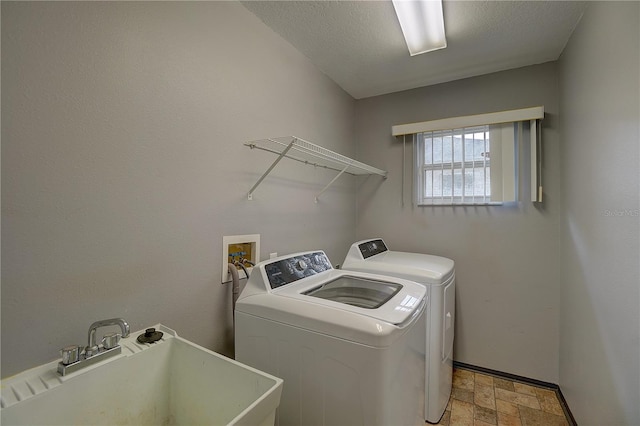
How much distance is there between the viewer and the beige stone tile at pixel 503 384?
222 cm

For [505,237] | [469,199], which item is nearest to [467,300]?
[505,237]

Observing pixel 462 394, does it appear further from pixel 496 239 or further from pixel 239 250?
pixel 239 250

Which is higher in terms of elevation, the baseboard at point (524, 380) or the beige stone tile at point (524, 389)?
the baseboard at point (524, 380)

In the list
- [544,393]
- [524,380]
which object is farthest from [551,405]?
[524,380]

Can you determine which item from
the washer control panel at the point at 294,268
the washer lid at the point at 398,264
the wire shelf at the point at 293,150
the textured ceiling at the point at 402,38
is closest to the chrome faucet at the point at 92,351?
the washer control panel at the point at 294,268

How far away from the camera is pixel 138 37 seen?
3.70ft

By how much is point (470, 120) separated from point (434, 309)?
163 centimetres

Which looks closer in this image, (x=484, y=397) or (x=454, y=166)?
(x=484, y=397)

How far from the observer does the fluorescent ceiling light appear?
5.06 feet

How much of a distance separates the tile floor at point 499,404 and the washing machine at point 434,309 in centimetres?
13

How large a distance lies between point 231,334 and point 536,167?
2.58 m

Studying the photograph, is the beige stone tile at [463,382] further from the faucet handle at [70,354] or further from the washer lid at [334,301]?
the faucet handle at [70,354]

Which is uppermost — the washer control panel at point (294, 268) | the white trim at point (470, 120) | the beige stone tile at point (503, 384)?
the white trim at point (470, 120)

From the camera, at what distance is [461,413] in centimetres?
195
